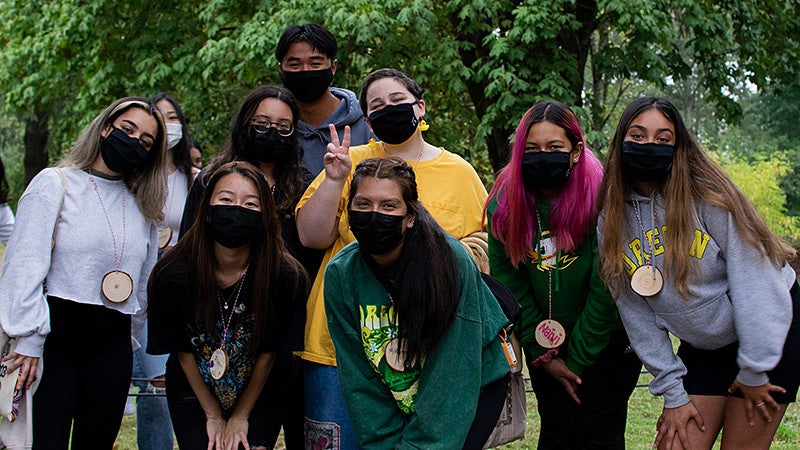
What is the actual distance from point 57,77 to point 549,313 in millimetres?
13406

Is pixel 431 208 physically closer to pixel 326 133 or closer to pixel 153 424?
pixel 326 133

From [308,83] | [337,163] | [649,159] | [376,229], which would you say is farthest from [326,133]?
[649,159]

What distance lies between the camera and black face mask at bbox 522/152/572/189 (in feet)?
13.8

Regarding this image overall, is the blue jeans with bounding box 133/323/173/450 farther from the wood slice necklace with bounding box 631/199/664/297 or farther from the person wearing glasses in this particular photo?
the wood slice necklace with bounding box 631/199/664/297

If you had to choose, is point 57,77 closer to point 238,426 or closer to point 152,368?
point 152,368

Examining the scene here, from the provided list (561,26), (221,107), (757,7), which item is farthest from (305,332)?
(757,7)

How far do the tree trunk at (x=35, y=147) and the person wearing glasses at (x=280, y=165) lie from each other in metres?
22.2

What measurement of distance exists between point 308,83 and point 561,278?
1.74 meters

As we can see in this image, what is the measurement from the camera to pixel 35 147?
1006 inches

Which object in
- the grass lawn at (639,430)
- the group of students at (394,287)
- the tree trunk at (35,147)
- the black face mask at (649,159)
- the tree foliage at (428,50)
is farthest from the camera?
the tree trunk at (35,147)

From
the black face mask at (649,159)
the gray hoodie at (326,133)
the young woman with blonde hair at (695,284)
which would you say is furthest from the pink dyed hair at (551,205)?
the gray hoodie at (326,133)

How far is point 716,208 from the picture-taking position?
3941 mm

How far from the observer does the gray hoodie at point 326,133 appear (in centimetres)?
473

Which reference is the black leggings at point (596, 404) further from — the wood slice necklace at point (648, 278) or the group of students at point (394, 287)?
the wood slice necklace at point (648, 278)
